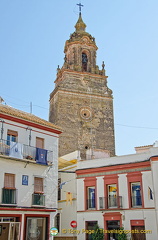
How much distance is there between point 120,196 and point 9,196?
8882 millimetres

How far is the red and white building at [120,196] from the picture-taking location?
22.6 meters

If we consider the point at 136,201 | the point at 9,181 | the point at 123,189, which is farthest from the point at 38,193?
the point at 136,201

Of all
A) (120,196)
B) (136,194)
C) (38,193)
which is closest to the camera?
(38,193)

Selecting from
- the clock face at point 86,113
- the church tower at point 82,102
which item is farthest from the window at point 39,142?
the clock face at point 86,113

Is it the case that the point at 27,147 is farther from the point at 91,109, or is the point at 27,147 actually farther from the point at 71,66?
the point at 71,66

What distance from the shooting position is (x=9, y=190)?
64.4 feet

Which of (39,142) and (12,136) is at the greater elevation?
(12,136)

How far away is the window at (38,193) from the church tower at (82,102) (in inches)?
599

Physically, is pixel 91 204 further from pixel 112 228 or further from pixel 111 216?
pixel 112 228

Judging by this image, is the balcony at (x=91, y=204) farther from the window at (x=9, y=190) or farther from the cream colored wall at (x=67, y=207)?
the window at (x=9, y=190)

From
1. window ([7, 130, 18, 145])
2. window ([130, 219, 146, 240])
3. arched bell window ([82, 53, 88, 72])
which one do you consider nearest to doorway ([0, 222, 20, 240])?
window ([7, 130, 18, 145])

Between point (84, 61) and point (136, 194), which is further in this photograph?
point (84, 61)

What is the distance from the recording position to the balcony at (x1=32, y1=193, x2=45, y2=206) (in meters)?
20.9

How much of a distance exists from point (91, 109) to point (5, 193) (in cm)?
2393
